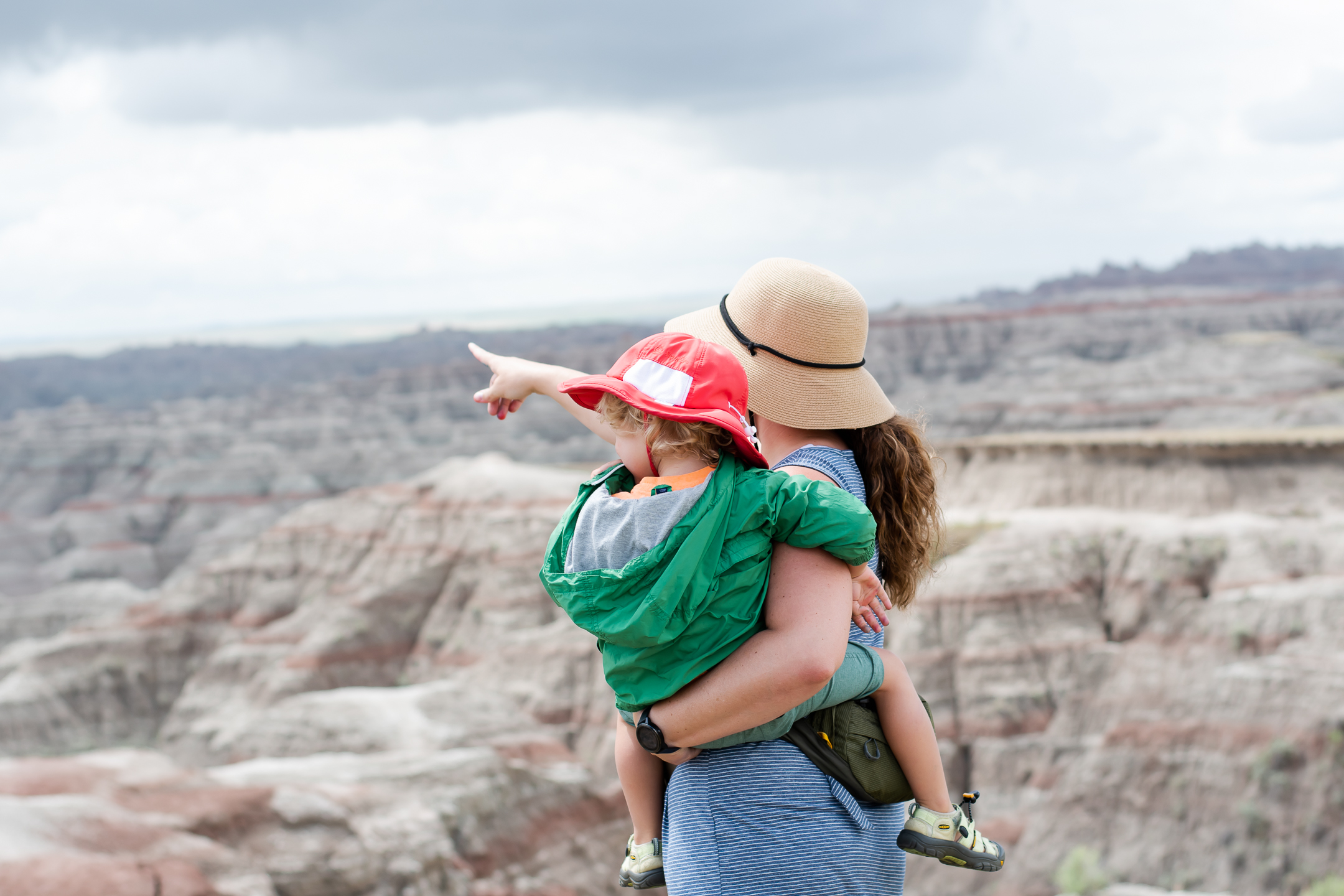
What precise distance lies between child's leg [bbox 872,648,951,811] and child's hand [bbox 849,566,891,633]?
75 mm

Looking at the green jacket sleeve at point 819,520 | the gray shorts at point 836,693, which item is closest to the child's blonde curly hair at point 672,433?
the green jacket sleeve at point 819,520

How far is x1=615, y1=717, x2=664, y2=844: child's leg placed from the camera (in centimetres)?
275

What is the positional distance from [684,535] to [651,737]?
0.49m

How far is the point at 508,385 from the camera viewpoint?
11.2 ft

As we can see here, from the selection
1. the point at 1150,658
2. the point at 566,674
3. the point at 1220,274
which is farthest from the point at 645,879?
the point at 1220,274

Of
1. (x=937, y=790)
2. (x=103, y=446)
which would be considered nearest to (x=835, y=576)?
(x=937, y=790)

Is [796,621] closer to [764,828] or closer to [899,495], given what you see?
[764,828]

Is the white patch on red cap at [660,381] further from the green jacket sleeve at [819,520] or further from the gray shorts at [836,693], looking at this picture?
the gray shorts at [836,693]

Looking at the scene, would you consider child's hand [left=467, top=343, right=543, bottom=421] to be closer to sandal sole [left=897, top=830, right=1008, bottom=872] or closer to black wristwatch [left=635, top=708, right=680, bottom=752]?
black wristwatch [left=635, top=708, right=680, bottom=752]

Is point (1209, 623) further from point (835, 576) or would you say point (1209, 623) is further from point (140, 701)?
A: point (140, 701)

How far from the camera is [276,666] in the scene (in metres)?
38.5

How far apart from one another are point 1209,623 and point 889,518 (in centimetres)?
2623

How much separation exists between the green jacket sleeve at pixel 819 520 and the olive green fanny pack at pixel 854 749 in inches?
18.6

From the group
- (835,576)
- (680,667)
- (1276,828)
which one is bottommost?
(1276,828)
